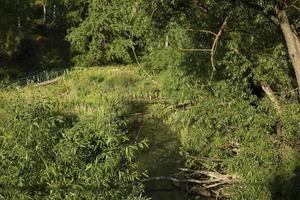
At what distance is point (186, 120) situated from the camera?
19266 millimetres

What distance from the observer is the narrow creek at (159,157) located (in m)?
19.1

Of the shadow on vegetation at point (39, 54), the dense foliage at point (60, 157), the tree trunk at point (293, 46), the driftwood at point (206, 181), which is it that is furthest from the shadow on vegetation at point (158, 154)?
the shadow on vegetation at point (39, 54)

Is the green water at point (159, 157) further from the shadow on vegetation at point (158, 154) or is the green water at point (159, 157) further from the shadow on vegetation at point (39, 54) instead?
the shadow on vegetation at point (39, 54)

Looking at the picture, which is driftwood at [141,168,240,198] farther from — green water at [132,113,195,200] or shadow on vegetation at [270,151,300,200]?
shadow on vegetation at [270,151,300,200]

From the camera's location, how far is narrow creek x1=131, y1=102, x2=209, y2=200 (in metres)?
19.1

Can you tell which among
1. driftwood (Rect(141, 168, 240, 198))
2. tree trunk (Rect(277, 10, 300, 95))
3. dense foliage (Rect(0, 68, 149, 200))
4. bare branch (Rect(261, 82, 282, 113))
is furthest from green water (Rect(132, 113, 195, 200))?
dense foliage (Rect(0, 68, 149, 200))

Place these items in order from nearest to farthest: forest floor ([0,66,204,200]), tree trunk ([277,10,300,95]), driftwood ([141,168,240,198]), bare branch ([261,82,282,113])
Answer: tree trunk ([277,10,300,95]) < bare branch ([261,82,282,113]) < driftwood ([141,168,240,198]) < forest floor ([0,66,204,200])

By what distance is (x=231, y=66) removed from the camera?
17.8 m

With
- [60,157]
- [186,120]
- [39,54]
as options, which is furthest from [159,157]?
[39,54]

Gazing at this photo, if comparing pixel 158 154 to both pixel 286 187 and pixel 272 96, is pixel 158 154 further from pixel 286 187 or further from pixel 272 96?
pixel 286 187

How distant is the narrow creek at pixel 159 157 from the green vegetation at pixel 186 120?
0.20 feet

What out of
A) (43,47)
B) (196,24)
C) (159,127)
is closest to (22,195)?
(196,24)

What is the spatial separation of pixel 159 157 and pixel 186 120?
4517 millimetres

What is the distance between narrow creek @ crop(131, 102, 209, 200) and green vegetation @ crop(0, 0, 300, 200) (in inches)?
2.4
